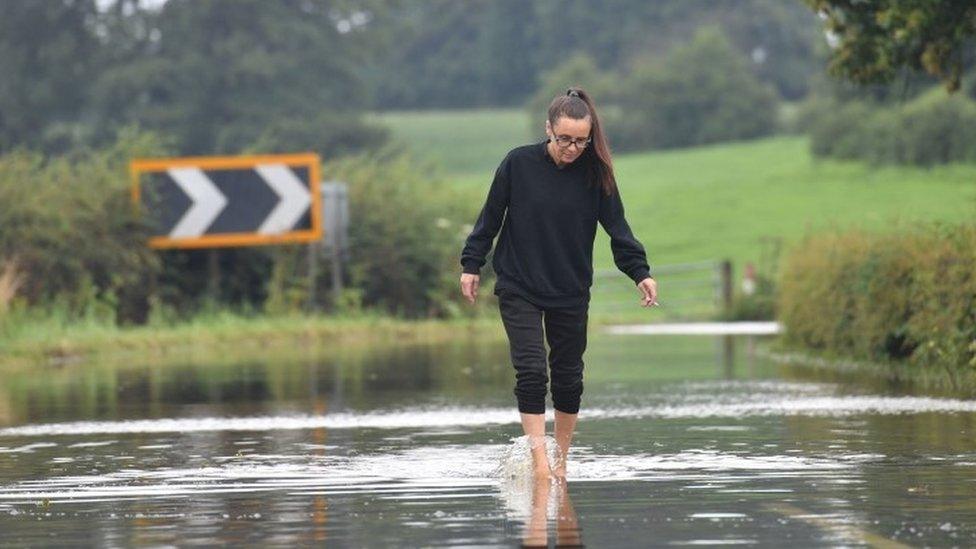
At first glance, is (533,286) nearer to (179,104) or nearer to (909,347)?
(909,347)

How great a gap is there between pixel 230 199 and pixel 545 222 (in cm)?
2413

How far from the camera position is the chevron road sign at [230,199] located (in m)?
35.0

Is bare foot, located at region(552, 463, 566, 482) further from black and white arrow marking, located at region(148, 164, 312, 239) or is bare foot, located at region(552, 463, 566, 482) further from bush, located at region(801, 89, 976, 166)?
bush, located at region(801, 89, 976, 166)

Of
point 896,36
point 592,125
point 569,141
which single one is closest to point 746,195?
point 896,36

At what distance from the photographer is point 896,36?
19984 mm

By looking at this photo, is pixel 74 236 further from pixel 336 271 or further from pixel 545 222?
pixel 545 222

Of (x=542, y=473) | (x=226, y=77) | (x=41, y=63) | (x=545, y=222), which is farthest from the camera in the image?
(x=41, y=63)

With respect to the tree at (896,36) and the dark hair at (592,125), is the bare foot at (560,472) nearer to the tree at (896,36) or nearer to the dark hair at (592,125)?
the dark hair at (592,125)

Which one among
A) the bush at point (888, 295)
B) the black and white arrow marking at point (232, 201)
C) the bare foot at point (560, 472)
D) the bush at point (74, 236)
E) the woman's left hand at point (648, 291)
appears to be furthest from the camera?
the black and white arrow marking at point (232, 201)

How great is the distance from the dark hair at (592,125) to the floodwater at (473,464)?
1.38 meters

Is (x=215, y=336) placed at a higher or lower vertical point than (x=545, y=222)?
lower

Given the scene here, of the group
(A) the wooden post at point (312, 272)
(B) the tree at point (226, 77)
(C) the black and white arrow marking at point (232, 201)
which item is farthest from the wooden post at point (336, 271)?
(B) the tree at point (226, 77)

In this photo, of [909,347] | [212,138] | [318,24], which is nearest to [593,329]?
[909,347]

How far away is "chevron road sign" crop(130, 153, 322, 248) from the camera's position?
3500 cm
